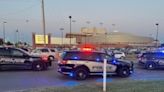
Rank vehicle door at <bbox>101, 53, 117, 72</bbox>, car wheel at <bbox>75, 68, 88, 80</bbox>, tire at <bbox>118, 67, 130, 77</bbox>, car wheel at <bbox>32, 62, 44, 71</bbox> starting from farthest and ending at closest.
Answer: car wheel at <bbox>32, 62, 44, 71</bbox>, tire at <bbox>118, 67, 130, 77</bbox>, vehicle door at <bbox>101, 53, 117, 72</bbox>, car wheel at <bbox>75, 68, 88, 80</bbox>

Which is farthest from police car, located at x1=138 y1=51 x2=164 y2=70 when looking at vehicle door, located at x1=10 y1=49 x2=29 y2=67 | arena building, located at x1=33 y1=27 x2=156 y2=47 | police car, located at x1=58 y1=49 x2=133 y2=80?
arena building, located at x1=33 y1=27 x2=156 y2=47

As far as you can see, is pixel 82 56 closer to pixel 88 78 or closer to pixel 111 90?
pixel 88 78

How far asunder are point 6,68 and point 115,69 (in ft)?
26.0

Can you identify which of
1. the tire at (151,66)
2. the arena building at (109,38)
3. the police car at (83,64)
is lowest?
the tire at (151,66)

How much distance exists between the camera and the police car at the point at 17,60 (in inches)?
947

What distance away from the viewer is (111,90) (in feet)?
40.5

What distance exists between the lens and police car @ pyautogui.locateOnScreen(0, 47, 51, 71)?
24.1m

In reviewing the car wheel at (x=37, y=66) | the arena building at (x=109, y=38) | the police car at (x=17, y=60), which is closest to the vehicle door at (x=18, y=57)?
the police car at (x=17, y=60)

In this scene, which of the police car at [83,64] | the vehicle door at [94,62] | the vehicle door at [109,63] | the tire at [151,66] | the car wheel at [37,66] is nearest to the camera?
the police car at [83,64]

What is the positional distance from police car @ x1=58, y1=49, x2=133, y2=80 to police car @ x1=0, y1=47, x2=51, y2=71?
4.56 meters

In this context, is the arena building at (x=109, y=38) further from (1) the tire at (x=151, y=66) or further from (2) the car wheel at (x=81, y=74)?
(2) the car wheel at (x=81, y=74)

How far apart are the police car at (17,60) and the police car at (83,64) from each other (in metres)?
4.56

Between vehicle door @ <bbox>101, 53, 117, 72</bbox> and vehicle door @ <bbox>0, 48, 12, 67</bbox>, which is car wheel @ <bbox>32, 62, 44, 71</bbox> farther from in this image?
vehicle door @ <bbox>101, 53, 117, 72</bbox>

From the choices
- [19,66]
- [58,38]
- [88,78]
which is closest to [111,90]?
[88,78]
